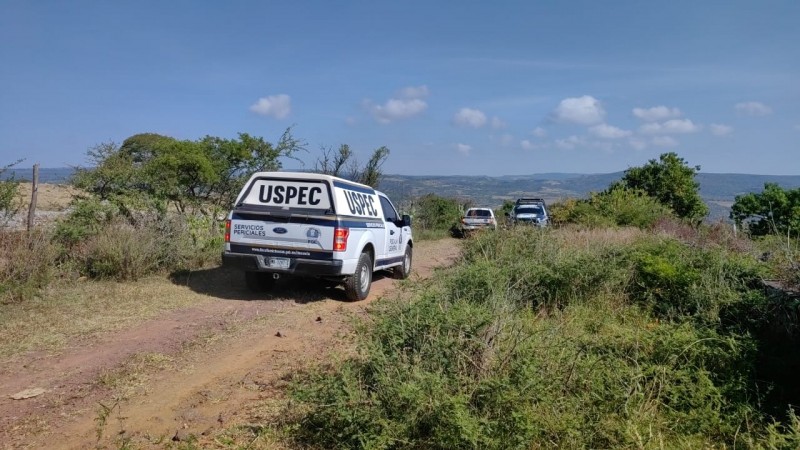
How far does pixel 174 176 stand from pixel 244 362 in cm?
784

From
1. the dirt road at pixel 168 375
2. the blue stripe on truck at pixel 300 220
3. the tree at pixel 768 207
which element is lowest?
the dirt road at pixel 168 375

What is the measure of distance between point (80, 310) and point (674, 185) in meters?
28.2

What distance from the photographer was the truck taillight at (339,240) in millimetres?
8430

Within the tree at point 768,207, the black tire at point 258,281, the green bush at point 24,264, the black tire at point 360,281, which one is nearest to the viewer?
the green bush at point 24,264

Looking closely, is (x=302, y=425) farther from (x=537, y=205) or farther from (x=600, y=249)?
(x=537, y=205)

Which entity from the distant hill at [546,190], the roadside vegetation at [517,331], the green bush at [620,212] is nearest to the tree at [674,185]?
the distant hill at [546,190]

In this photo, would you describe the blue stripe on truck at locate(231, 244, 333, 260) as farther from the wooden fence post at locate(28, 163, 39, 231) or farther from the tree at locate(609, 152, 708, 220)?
the tree at locate(609, 152, 708, 220)

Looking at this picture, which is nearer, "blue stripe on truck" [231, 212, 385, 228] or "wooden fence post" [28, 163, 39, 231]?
"blue stripe on truck" [231, 212, 385, 228]

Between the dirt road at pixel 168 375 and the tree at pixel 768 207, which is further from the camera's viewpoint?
the tree at pixel 768 207

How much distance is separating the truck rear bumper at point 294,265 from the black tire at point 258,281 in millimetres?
595

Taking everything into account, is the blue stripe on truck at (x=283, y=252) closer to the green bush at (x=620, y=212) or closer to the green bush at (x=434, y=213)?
the green bush at (x=620, y=212)

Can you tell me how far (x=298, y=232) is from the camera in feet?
28.1

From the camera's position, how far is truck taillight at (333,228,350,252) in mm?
8430

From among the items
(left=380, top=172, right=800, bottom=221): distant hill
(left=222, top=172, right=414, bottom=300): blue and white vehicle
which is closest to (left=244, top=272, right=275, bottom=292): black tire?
(left=222, top=172, right=414, bottom=300): blue and white vehicle
